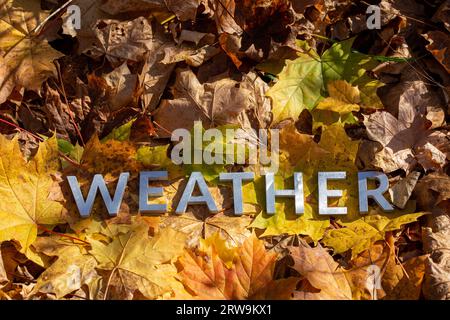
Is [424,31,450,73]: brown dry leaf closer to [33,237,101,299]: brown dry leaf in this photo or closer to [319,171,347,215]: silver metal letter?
[319,171,347,215]: silver metal letter

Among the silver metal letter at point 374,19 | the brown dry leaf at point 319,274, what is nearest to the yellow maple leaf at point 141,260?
the brown dry leaf at point 319,274

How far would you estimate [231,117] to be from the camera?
168 cm

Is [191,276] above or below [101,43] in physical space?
below

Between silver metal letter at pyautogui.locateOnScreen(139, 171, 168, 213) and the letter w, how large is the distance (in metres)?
0.04

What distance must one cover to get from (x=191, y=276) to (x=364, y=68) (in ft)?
2.38

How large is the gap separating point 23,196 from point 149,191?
0.30 meters

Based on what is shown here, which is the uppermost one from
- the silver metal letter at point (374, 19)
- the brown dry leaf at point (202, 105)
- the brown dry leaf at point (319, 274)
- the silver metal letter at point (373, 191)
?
the silver metal letter at point (374, 19)

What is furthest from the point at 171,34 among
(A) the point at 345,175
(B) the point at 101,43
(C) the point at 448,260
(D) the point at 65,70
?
(C) the point at 448,260

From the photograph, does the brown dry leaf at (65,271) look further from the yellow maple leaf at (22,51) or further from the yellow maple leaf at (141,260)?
the yellow maple leaf at (22,51)

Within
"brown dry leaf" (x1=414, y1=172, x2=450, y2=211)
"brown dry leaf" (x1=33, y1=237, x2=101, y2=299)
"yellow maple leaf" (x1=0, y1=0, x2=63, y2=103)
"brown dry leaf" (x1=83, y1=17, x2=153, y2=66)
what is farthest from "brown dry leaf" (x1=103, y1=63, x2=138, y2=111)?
"brown dry leaf" (x1=414, y1=172, x2=450, y2=211)

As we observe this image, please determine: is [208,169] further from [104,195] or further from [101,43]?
[101,43]

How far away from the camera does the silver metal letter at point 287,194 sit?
5.33ft

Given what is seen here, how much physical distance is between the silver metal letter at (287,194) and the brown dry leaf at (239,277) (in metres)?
0.14

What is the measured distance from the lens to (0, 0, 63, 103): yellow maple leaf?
5.54 ft
